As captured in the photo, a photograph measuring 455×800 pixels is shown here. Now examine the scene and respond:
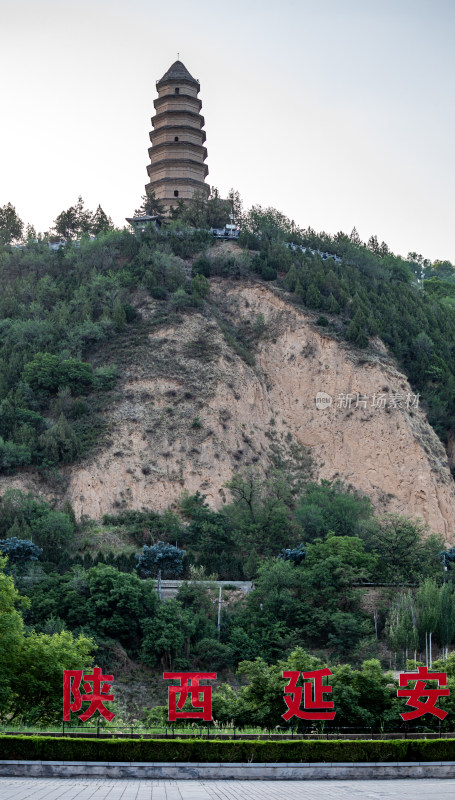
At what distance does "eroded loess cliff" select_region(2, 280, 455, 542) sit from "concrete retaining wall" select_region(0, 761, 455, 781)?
24.6 m

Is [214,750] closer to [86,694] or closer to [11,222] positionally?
[86,694]

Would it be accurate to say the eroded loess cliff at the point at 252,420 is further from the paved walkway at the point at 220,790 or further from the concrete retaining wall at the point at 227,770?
the paved walkway at the point at 220,790

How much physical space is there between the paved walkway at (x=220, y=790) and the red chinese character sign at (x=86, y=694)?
12.5 ft

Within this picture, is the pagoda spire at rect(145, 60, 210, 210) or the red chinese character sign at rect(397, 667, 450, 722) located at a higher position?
the pagoda spire at rect(145, 60, 210, 210)

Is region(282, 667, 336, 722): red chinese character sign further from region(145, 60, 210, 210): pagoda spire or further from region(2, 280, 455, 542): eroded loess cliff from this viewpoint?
region(145, 60, 210, 210): pagoda spire

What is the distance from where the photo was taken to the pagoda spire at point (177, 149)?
62.4 metres

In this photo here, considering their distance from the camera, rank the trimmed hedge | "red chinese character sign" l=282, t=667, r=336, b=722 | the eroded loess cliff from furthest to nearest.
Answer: the eroded loess cliff
"red chinese character sign" l=282, t=667, r=336, b=722
the trimmed hedge

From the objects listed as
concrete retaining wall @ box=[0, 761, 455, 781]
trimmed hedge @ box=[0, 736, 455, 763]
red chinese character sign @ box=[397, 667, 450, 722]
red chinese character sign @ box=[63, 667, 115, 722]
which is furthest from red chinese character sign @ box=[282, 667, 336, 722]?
red chinese character sign @ box=[63, 667, 115, 722]

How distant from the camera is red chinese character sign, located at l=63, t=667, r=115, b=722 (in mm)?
22312

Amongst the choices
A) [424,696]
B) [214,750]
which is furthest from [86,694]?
[424,696]

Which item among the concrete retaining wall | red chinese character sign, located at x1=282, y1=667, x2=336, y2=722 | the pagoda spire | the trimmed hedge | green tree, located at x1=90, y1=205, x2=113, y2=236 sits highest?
the pagoda spire

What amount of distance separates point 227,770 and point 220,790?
6.05ft

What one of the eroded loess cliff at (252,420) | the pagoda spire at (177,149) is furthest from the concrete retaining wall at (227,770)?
the pagoda spire at (177,149)

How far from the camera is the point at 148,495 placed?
44.4 m
